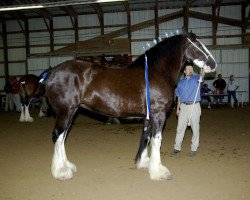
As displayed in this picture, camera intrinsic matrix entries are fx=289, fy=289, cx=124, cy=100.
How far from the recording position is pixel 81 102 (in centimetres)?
527

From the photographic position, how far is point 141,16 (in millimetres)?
21906

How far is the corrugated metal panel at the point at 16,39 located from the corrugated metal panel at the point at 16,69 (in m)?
1.76

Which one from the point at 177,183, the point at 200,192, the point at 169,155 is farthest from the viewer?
the point at 169,155

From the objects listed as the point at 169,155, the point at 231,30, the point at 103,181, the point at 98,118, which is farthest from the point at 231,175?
the point at 231,30

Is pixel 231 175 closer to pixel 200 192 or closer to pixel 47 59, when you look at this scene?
pixel 200 192

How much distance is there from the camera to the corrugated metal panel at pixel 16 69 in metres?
23.4

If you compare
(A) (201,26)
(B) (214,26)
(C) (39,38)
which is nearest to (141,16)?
(A) (201,26)

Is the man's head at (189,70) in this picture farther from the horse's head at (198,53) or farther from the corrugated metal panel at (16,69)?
the corrugated metal panel at (16,69)

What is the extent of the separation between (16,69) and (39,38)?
3.14m

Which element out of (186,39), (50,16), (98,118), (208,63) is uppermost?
(50,16)

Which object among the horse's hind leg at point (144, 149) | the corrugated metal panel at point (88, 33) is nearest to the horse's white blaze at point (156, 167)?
the horse's hind leg at point (144, 149)

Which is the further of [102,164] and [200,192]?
[102,164]

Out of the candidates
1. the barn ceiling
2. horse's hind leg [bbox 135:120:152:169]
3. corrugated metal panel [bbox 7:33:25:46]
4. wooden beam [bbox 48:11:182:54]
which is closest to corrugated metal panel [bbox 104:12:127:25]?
the barn ceiling

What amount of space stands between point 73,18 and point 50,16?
1.78m
